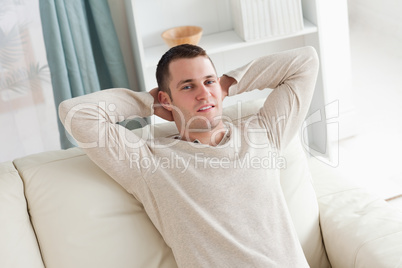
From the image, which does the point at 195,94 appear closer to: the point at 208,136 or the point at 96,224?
the point at 208,136

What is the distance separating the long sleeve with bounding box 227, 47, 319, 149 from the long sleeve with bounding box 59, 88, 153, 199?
41cm

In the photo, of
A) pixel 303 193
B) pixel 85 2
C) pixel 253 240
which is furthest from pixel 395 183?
pixel 85 2

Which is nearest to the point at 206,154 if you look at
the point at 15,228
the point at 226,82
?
the point at 226,82

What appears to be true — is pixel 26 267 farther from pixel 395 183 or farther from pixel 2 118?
pixel 395 183

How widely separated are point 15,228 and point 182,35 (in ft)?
4.48

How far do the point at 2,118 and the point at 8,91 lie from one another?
138mm

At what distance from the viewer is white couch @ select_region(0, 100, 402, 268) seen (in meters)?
1.67

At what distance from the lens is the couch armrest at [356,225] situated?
1.70 metres

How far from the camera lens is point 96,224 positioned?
Answer: 1.71 metres

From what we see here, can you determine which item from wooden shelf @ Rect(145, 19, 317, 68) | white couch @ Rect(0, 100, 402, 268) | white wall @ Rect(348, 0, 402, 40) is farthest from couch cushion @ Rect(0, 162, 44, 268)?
white wall @ Rect(348, 0, 402, 40)

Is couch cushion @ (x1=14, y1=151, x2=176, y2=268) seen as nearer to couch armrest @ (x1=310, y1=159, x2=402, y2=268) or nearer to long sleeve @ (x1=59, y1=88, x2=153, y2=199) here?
long sleeve @ (x1=59, y1=88, x2=153, y2=199)

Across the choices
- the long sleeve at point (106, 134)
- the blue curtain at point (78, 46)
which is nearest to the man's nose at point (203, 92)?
the long sleeve at point (106, 134)

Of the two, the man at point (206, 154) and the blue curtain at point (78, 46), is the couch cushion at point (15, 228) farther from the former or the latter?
the blue curtain at point (78, 46)

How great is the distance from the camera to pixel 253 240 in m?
1.71
